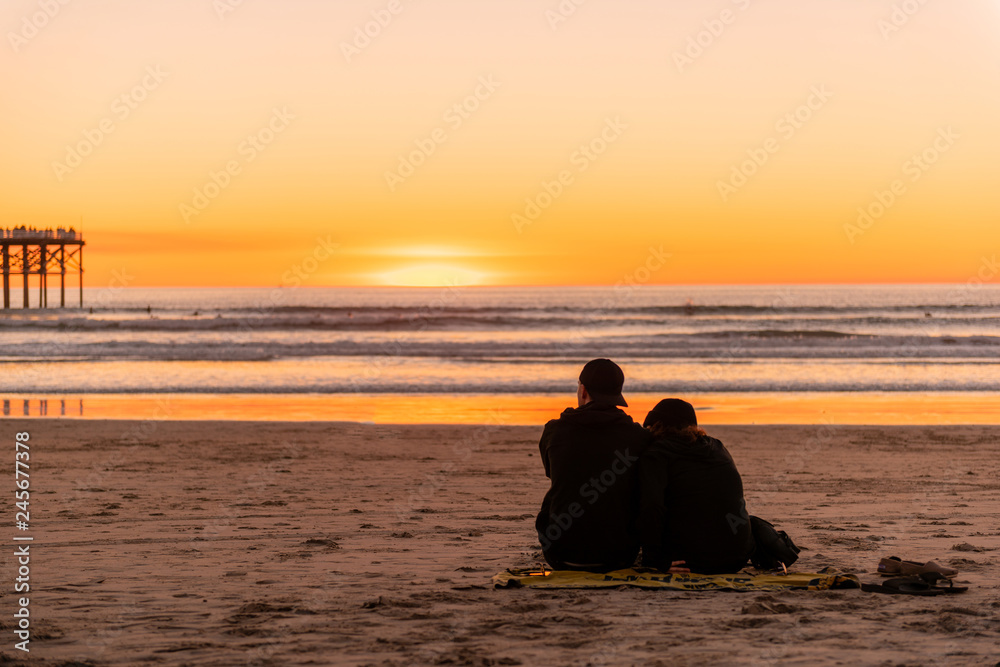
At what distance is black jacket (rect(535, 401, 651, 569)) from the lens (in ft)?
17.5

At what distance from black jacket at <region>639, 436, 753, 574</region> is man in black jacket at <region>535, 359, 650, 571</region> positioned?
0.39 feet

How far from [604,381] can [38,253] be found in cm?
6233

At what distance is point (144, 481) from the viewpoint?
30.9 ft

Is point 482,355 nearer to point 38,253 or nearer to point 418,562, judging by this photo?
point 418,562

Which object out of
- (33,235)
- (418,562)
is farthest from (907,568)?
(33,235)

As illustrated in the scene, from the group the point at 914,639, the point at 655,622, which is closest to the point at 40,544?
the point at 655,622

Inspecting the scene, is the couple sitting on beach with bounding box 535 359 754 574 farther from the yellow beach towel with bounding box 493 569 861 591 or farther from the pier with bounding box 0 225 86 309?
the pier with bounding box 0 225 86 309

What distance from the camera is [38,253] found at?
59281mm

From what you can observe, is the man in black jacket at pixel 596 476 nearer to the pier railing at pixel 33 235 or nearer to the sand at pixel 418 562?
the sand at pixel 418 562

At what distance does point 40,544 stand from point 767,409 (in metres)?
13.3

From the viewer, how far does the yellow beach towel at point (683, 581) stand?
17.3 ft

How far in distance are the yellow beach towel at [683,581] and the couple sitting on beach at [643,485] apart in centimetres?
11

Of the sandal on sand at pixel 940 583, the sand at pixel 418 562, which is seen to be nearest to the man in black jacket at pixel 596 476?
the sand at pixel 418 562

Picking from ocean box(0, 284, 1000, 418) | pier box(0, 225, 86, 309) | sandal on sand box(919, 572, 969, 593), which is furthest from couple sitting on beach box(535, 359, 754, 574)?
pier box(0, 225, 86, 309)
